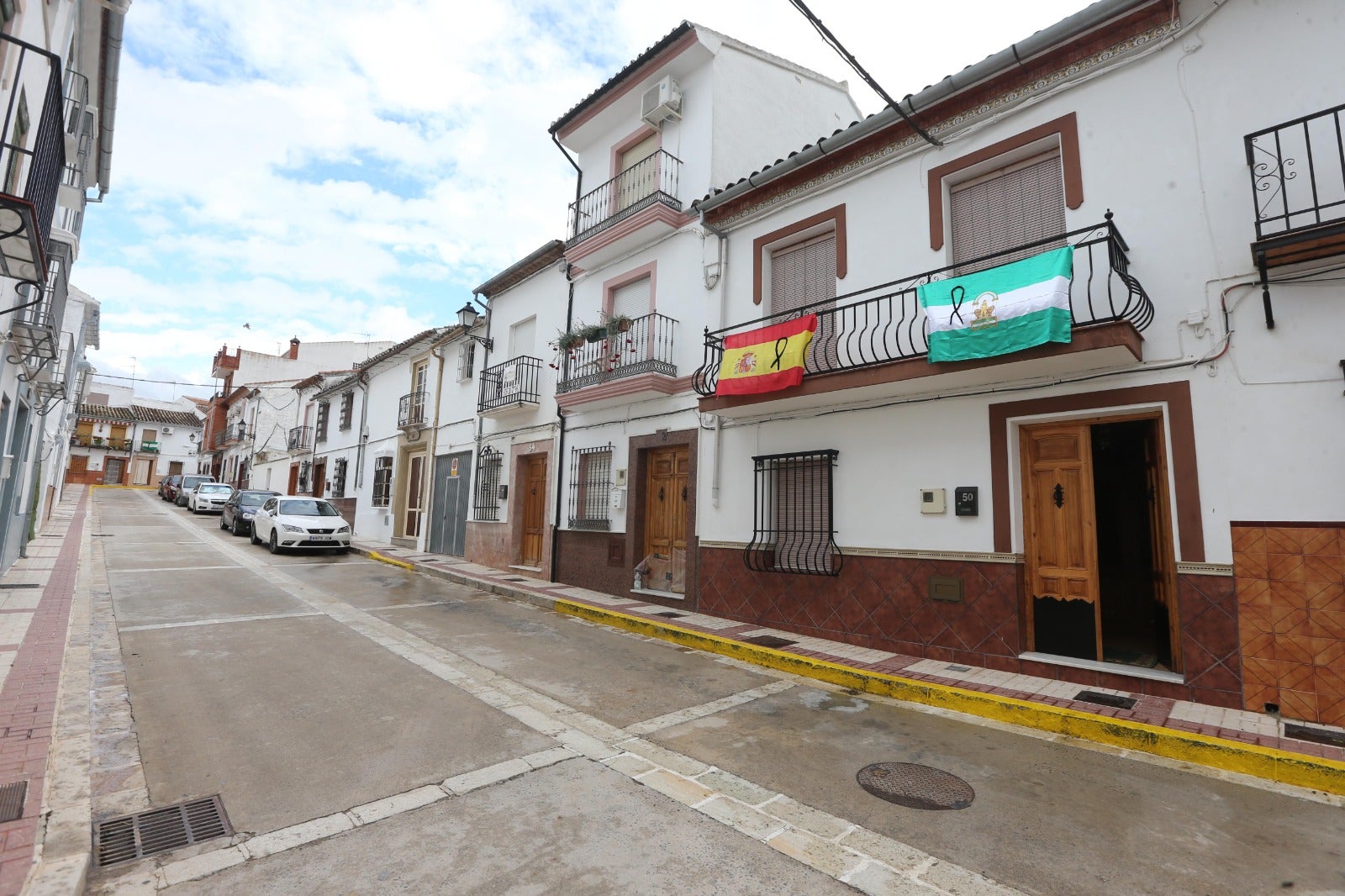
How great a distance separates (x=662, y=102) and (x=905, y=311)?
632cm

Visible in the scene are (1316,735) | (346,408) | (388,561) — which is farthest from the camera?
(346,408)

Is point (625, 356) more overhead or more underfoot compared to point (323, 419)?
more underfoot

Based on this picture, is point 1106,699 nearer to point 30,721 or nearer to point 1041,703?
point 1041,703

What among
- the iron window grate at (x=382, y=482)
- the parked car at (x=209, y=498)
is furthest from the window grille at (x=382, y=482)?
the parked car at (x=209, y=498)

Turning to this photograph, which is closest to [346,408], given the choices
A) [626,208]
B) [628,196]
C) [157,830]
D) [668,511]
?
[628,196]

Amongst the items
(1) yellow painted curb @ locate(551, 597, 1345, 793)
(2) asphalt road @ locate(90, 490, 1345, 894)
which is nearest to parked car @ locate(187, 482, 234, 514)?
(2) asphalt road @ locate(90, 490, 1345, 894)

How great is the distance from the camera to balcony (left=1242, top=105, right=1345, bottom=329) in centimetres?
473

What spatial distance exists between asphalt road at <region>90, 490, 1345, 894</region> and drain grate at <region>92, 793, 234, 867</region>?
0.11 m

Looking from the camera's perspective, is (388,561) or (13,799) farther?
(388,561)

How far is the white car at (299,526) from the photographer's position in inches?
591

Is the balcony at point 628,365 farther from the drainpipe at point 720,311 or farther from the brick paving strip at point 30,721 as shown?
the brick paving strip at point 30,721

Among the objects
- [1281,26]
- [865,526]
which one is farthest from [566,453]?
[1281,26]

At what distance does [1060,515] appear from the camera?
20.8 feet

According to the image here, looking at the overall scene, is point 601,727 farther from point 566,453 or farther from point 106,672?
point 566,453
